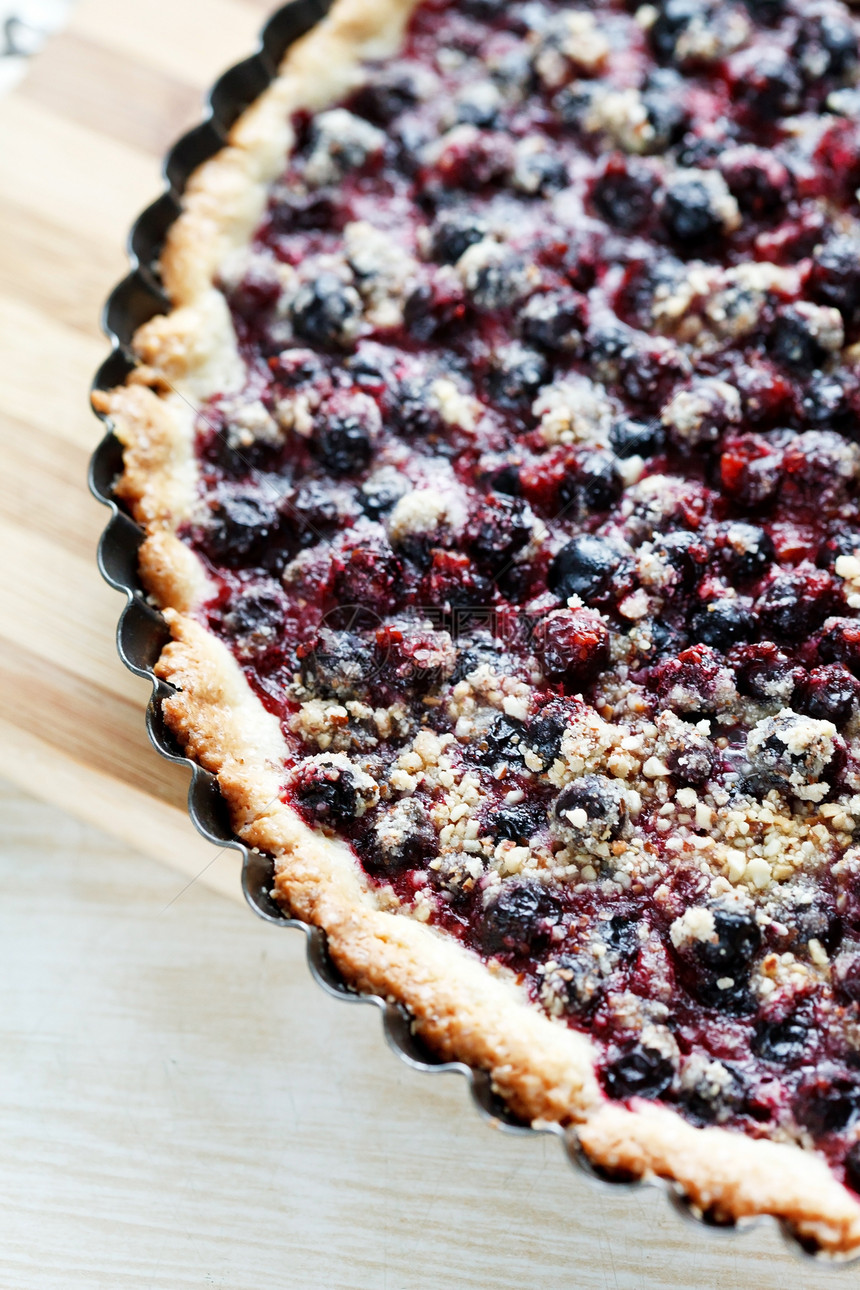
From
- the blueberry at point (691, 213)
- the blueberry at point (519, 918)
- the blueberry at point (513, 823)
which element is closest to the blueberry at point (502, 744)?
the blueberry at point (513, 823)

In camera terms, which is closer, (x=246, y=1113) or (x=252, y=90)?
(x=246, y=1113)

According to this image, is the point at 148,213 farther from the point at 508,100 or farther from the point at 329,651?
the point at 329,651

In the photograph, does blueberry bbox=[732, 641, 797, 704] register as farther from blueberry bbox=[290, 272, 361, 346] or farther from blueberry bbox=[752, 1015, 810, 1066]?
blueberry bbox=[290, 272, 361, 346]

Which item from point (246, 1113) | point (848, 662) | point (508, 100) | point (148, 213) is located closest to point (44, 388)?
point (148, 213)

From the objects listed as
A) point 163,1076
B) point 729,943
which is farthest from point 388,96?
point 163,1076

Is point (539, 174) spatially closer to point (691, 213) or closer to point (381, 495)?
point (691, 213)

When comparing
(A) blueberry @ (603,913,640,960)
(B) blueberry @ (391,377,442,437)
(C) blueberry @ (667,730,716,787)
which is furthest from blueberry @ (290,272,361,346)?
(A) blueberry @ (603,913,640,960)

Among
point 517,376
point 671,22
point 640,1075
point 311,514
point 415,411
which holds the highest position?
point 671,22
